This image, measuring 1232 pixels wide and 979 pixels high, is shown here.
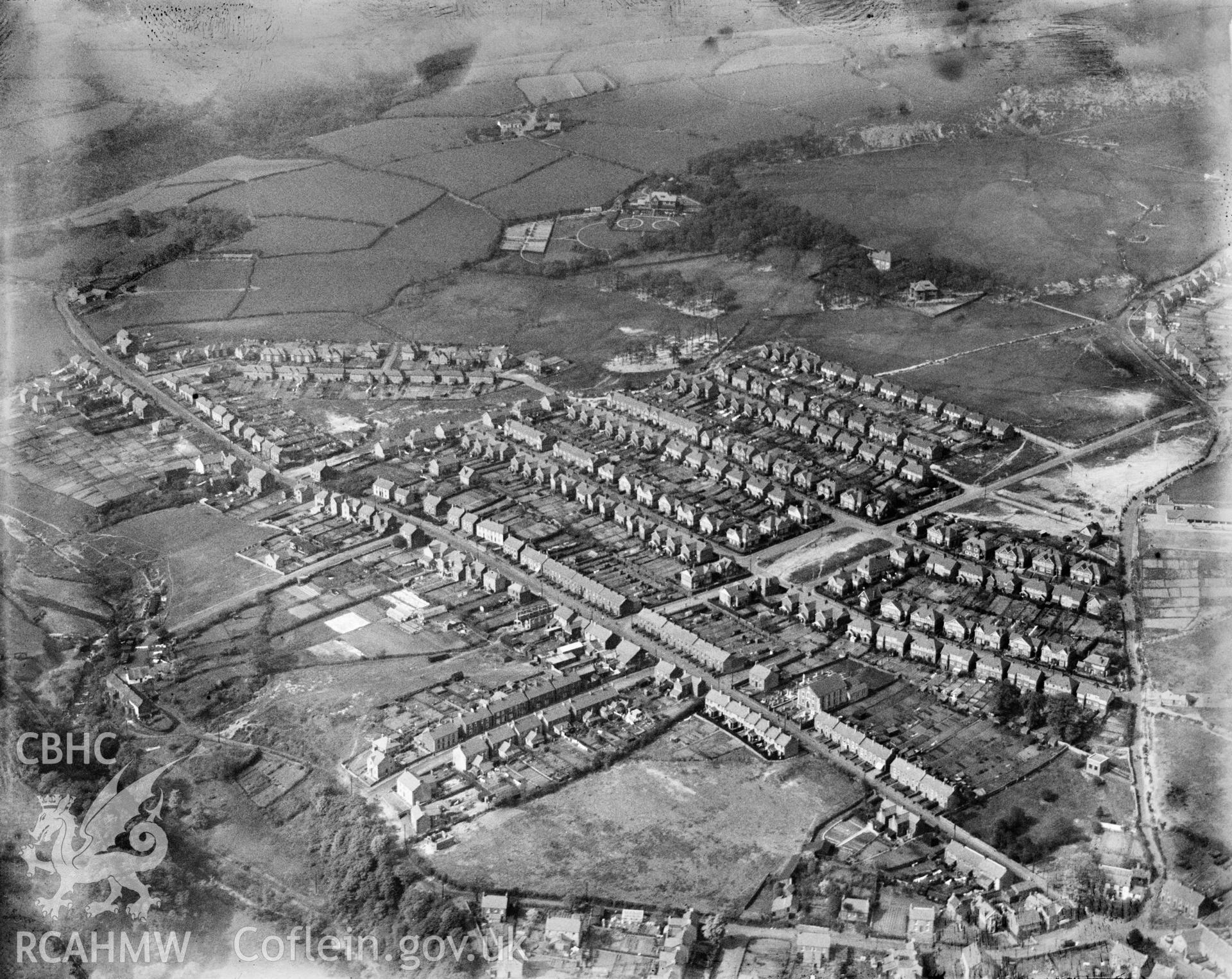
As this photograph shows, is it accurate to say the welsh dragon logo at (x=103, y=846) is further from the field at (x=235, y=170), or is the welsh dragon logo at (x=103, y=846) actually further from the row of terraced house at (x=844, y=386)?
the field at (x=235, y=170)

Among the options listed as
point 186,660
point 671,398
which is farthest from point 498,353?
point 186,660

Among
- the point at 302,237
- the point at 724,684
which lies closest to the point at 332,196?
the point at 302,237

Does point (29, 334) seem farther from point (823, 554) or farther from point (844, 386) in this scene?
point (823, 554)

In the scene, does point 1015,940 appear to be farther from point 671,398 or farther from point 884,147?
point 884,147

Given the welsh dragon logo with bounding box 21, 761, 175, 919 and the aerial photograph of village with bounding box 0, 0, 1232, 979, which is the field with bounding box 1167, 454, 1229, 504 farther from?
the welsh dragon logo with bounding box 21, 761, 175, 919

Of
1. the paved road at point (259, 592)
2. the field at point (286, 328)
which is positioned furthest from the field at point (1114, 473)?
the field at point (286, 328)

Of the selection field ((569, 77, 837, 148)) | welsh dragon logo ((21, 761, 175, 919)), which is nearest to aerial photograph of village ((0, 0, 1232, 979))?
welsh dragon logo ((21, 761, 175, 919))
